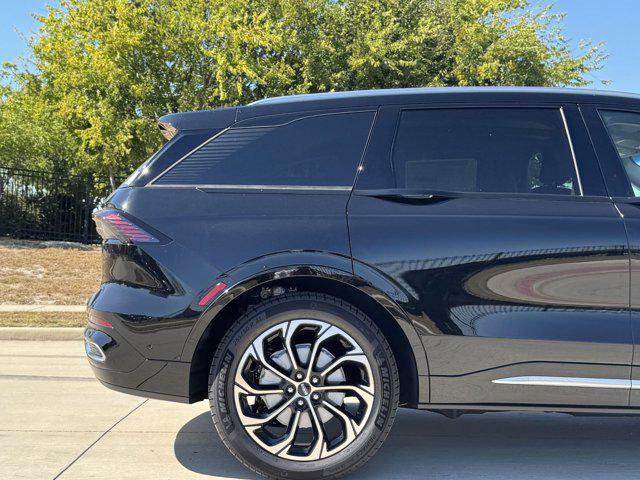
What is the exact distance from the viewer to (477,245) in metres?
3.14

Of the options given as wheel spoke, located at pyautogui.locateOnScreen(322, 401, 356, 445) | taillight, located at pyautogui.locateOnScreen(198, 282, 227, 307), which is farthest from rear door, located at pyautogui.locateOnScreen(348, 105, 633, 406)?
taillight, located at pyautogui.locateOnScreen(198, 282, 227, 307)

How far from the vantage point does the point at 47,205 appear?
2059cm

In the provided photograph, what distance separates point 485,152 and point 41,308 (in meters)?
8.42

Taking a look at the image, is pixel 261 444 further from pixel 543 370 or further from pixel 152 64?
pixel 152 64

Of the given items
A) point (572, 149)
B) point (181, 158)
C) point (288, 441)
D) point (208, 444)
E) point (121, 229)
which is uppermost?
point (572, 149)

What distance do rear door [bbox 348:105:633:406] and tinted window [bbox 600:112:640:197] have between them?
0.22m

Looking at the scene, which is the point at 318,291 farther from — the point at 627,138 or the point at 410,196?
the point at 627,138

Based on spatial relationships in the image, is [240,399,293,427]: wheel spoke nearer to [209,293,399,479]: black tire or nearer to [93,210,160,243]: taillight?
[209,293,399,479]: black tire

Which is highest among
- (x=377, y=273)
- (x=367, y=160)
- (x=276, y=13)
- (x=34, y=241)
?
(x=276, y=13)

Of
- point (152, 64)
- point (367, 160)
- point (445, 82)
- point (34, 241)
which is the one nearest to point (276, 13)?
point (152, 64)

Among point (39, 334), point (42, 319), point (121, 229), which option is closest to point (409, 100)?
point (121, 229)

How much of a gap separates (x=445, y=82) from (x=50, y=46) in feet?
39.4

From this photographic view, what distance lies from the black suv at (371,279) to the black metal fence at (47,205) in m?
18.3

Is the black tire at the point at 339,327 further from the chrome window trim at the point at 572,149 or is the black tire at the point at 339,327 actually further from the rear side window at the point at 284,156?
the chrome window trim at the point at 572,149
